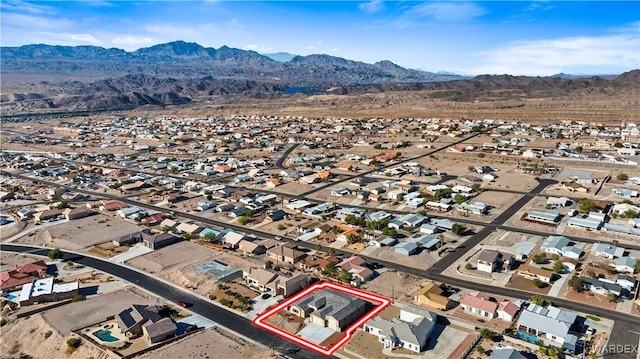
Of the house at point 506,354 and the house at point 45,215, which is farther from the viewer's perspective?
the house at point 45,215

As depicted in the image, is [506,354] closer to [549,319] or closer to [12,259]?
[549,319]

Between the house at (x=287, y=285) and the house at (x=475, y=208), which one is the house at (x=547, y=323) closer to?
the house at (x=287, y=285)

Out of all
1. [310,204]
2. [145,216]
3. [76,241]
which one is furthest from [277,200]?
[76,241]

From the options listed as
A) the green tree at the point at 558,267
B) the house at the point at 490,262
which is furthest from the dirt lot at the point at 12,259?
the green tree at the point at 558,267

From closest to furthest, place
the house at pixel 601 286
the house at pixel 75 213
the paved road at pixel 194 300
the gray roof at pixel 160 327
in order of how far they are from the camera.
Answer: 1. the paved road at pixel 194 300
2. the gray roof at pixel 160 327
3. the house at pixel 601 286
4. the house at pixel 75 213

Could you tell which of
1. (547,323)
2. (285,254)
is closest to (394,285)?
(285,254)

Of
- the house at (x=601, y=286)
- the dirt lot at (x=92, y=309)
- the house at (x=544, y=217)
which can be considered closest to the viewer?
the dirt lot at (x=92, y=309)

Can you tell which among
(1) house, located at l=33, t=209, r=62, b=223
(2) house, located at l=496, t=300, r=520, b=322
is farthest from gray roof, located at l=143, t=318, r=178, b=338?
(1) house, located at l=33, t=209, r=62, b=223

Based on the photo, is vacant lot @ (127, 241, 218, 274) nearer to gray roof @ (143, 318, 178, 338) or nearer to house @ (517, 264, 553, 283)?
gray roof @ (143, 318, 178, 338)
